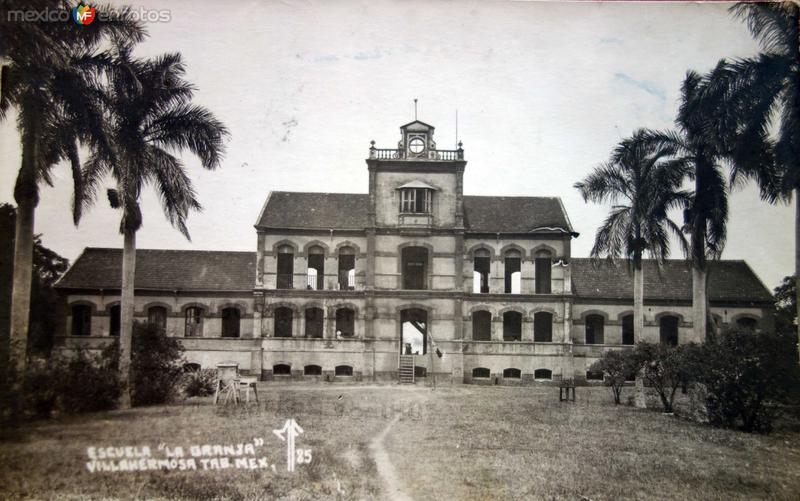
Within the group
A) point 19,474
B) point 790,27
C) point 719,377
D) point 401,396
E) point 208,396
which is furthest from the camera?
point 401,396

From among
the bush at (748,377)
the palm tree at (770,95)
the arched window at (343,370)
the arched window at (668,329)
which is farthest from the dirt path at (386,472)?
the arched window at (668,329)

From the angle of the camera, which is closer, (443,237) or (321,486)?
(321,486)

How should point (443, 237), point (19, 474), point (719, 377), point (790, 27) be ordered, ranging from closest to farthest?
1. point (19, 474)
2. point (790, 27)
3. point (719, 377)
4. point (443, 237)

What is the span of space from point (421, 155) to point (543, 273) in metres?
7.64

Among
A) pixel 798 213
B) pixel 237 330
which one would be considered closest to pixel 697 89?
pixel 798 213

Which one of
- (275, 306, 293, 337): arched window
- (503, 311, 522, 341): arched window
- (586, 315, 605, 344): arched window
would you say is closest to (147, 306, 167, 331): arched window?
(275, 306, 293, 337): arched window

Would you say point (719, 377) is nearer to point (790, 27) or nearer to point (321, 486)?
point (790, 27)

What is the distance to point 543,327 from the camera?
28.0m

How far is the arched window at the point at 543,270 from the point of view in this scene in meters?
26.8

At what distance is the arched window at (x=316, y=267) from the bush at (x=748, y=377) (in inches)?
645

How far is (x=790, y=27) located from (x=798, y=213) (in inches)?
130

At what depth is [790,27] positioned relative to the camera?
34.7 ft

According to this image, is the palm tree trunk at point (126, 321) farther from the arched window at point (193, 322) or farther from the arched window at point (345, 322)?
the arched window at point (345, 322)

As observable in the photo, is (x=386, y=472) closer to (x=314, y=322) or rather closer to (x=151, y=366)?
(x=151, y=366)
